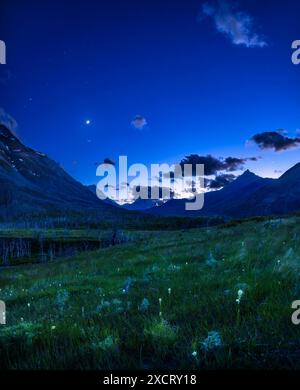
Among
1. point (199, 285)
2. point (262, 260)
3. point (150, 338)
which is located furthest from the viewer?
point (262, 260)

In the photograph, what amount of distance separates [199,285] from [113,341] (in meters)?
4.34

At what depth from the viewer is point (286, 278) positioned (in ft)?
28.2

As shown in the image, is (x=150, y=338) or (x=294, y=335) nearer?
(x=294, y=335)

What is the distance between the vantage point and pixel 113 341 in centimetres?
559

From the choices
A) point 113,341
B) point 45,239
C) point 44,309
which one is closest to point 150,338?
point 113,341

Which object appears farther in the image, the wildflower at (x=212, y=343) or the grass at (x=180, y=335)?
the wildflower at (x=212, y=343)

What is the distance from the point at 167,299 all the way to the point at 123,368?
3803 millimetres

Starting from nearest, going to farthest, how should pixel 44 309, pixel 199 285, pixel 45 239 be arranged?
1. pixel 199 285
2. pixel 44 309
3. pixel 45 239

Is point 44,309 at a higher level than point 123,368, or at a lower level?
lower

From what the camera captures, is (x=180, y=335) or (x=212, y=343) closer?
(x=212, y=343)

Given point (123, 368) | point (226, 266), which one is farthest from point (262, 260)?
point (123, 368)

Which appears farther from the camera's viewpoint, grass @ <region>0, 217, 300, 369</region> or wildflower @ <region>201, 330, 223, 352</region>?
wildflower @ <region>201, 330, 223, 352</region>
